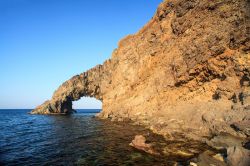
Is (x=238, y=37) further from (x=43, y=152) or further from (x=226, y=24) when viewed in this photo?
(x=43, y=152)

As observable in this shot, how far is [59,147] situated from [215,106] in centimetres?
2140

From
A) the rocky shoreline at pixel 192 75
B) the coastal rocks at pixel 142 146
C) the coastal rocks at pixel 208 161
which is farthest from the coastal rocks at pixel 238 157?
the coastal rocks at pixel 142 146

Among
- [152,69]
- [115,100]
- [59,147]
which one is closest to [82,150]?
[59,147]

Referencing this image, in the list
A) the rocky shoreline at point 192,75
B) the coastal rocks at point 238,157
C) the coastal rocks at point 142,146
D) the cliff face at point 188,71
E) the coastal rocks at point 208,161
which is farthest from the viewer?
the cliff face at point 188,71

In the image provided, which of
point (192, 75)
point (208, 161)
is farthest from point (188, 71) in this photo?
point (208, 161)

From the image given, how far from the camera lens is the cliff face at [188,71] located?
1080 inches

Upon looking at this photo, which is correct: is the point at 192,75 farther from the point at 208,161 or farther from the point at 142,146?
the point at 208,161

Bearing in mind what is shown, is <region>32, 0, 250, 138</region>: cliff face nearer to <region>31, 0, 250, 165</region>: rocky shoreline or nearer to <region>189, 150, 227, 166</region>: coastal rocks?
<region>31, 0, 250, 165</region>: rocky shoreline

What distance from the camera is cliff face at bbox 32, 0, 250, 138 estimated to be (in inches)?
1080

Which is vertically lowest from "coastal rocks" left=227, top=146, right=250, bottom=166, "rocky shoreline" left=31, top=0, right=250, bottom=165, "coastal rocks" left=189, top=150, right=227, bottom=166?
"coastal rocks" left=189, top=150, right=227, bottom=166

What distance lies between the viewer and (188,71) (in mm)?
36906

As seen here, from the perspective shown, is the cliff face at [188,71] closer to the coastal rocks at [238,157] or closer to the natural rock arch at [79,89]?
the coastal rocks at [238,157]

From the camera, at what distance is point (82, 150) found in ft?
66.0

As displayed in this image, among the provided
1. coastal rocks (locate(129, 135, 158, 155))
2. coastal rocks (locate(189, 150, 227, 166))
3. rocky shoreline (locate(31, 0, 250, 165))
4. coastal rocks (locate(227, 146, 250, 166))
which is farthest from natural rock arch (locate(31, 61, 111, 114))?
coastal rocks (locate(227, 146, 250, 166))
